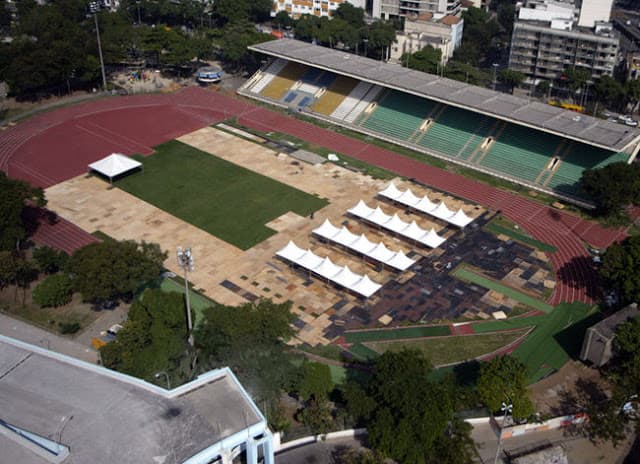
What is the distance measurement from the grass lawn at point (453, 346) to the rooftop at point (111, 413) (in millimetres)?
19071

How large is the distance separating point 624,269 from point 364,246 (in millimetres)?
24008

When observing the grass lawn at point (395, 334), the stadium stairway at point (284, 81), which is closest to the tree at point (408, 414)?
the grass lawn at point (395, 334)

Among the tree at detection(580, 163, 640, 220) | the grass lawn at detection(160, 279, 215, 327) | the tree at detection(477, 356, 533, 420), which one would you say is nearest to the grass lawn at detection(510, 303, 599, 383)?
the tree at detection(477, 356, 533, 420)

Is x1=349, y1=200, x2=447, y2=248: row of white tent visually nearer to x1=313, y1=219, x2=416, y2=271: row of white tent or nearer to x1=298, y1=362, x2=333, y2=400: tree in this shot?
x1=313, y1=219, x2=416, y2=271: row of white tent

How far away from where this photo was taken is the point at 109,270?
191 ft

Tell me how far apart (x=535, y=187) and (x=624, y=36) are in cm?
6668

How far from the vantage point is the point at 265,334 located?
5172cm

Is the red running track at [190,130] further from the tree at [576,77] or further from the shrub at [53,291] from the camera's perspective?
the tree at [576,77]

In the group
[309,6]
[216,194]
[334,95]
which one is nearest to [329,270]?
[216,194]

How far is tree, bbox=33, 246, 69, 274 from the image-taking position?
65125 mm

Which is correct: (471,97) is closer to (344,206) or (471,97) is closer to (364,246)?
(344,206)

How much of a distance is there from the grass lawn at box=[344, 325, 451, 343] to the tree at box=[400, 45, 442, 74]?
2516 inches

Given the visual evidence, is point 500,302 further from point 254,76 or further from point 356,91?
point 254,76

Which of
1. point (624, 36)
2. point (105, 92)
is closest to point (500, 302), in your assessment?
point (105, 92)
